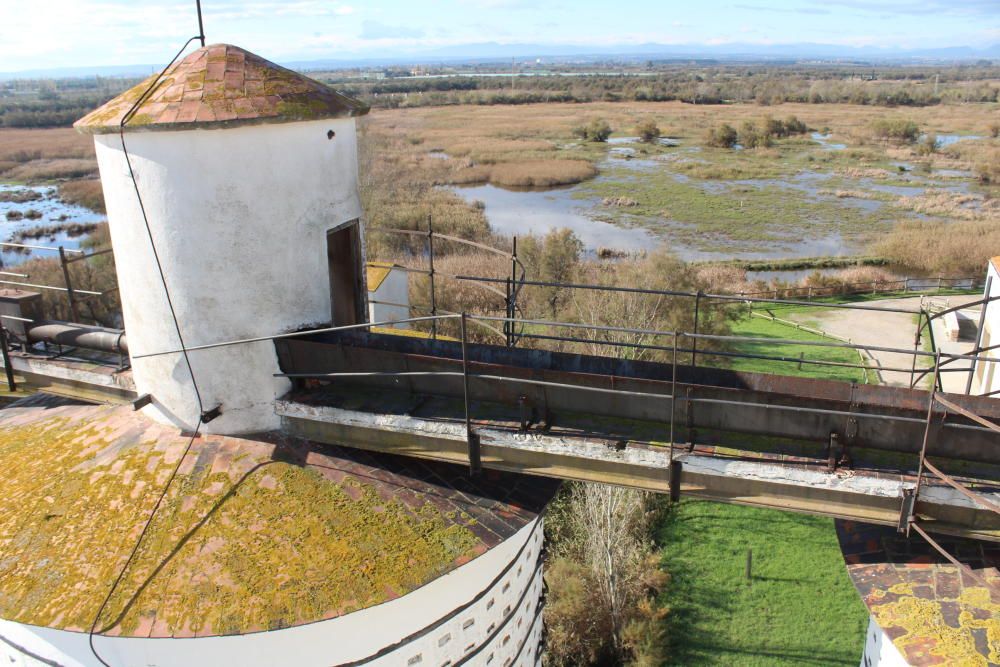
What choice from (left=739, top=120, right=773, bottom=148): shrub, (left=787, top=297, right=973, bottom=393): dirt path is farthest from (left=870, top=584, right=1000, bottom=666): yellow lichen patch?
(left=739, top=120, right=773, bottom=148): shrub

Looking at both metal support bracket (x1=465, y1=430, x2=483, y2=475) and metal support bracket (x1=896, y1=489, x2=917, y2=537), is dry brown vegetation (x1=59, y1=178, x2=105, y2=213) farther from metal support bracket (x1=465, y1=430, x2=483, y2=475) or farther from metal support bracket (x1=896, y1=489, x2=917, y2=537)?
metal support bracket (x1=896, y1=489, x2=917, y2=537)

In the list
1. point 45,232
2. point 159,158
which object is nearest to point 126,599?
point 159,158

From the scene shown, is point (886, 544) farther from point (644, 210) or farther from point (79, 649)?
point (644, 210)

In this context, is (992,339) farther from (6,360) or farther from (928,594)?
(6,360)

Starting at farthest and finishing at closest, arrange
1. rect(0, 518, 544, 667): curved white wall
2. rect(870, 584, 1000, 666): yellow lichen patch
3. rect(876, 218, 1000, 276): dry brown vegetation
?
rect(876, 218, 1000, 276): dry brown vegetation → rect(0, 518, 544, 667): curved white wall → rect(870, 584, 1000, 666): yellow lichen patch

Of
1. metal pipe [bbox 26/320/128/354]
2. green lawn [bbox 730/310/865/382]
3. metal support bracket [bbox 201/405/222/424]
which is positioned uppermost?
metal pipe [bbox 26/320/128/354]

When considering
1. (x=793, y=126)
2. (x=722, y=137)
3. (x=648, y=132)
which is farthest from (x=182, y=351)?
(x=793, y=126)

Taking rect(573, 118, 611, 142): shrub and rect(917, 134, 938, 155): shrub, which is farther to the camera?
rect(573, 118, 611, 142): shrub

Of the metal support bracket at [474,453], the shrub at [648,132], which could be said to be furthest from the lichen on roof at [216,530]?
the shrub at [648,132]
